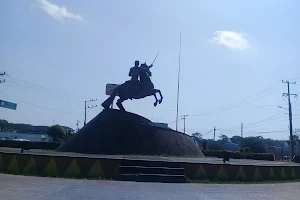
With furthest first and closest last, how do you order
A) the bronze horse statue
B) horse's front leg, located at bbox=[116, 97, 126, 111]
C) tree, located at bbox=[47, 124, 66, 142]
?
1. tree, located at bbox=[47, 124, 66, 142]
2. horse's front leg, located at bbox=[116, 97, 126, 111]
3. the bronze horse statue

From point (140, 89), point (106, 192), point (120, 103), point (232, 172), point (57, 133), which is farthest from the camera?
point (57, 133)

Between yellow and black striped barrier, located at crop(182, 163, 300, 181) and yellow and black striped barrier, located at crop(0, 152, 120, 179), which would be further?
yellow and black striped barrier, located at crop(182, 163, 300, 181)

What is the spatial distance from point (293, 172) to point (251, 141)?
54277mm

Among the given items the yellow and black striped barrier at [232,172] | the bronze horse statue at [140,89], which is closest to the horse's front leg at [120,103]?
the bronze horse statue at [140,89]

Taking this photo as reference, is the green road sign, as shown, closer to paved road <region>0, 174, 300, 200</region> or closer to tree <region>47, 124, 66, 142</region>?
tree <region>47, 124, 66, 142</region>

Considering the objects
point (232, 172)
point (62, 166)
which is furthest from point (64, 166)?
point (232, 172)

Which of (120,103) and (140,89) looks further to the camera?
(120,103)

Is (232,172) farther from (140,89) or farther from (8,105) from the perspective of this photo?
(8,105)

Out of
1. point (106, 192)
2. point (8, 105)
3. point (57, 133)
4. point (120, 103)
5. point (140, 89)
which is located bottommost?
point (106, 192)

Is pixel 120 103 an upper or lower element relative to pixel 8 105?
lower

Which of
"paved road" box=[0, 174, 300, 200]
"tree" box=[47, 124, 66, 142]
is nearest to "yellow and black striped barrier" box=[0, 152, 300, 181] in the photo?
"paved road" box=[0, 174, 300, 200]

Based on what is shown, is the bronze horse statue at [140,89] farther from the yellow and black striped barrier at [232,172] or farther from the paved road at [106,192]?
the paved road at [106,192]

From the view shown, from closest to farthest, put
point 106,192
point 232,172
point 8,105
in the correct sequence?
1. point 106,192
2. point 232,172
3. point 8,105

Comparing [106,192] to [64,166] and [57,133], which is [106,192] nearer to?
[64,166]
